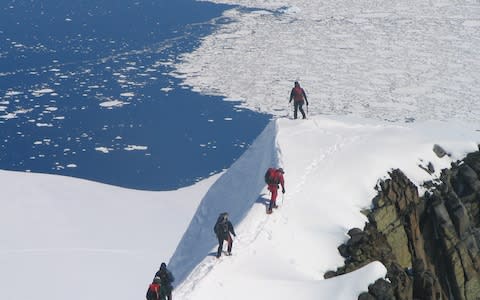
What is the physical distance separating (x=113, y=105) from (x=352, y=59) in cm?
1426

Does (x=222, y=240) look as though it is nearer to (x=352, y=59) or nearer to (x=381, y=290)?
(x=381, y=290)

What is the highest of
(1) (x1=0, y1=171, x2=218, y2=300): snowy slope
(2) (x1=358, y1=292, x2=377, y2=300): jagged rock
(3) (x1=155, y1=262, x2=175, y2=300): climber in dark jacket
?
(3) (x1=155, y1=262, x2=175, y2=300): climber in dark jacket

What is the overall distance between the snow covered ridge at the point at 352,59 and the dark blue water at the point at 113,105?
198 centimetres

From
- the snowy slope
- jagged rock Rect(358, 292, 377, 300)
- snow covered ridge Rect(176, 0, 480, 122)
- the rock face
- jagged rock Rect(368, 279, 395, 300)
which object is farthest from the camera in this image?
snow covered ridge Rect(176, 0, 480, 122)

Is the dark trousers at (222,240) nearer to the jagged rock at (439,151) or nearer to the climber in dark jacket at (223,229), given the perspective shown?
the climber in dark jacket at (223,229)

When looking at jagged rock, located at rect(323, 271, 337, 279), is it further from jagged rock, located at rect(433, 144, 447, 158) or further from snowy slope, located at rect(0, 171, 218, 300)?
snowy slope, located at rect(0, 171, 218, 300)

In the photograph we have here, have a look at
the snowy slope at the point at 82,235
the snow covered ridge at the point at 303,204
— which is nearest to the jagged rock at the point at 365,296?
the snow covered ridge at the point at 303,204

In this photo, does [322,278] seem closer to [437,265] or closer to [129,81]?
[437,265]

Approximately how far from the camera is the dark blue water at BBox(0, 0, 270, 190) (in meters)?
32.6

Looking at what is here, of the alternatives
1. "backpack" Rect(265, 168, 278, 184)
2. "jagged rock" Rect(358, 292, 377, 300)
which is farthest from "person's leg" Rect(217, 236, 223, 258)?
"jagged rock" Rect(358, 292, 377, 300)

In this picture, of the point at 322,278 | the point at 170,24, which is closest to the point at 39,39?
the point at 170,24

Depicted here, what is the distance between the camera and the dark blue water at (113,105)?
107 feet

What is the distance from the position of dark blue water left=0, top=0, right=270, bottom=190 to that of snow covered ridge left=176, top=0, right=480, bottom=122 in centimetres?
198

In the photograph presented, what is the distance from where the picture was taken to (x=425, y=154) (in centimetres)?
1888
